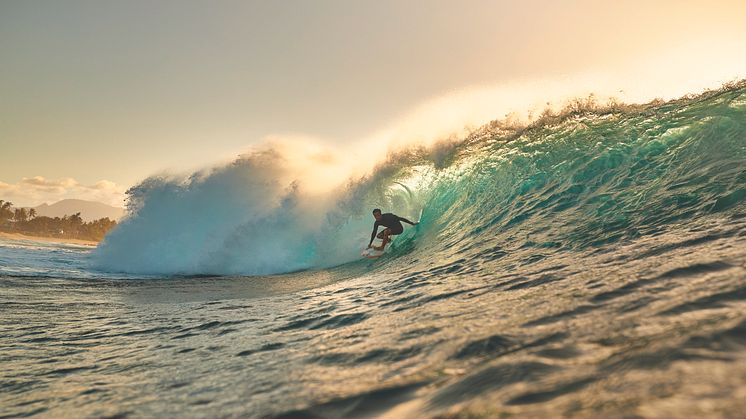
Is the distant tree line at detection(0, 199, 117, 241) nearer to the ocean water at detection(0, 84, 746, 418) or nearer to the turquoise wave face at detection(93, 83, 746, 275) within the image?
the turquoise wave face at detection(93, 83, 746, 275)

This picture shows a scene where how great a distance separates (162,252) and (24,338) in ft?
38.2

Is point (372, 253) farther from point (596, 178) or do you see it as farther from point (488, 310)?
point (488, 310)

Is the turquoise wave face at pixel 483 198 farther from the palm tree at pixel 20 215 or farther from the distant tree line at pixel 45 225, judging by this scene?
the palm tree at pixel 20 215

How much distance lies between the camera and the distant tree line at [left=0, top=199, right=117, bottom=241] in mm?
102938

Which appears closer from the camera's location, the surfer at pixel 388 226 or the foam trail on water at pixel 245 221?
the surfer at pixel 388 226

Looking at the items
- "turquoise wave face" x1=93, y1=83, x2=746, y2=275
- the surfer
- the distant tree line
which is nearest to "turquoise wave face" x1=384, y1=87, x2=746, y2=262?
"turquoise wave face" x1=93, y1=83, x2=746, y2=275

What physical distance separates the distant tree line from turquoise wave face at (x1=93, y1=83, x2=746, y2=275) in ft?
337

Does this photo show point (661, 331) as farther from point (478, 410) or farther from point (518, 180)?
point (518, 180)

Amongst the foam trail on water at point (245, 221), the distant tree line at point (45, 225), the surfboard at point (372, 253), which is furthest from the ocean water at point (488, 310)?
the distant tree line at point (45, 225)

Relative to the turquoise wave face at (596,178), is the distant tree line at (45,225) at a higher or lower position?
higher

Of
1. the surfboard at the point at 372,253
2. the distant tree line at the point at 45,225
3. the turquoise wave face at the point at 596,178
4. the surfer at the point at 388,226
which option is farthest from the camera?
the distant tree line at the point at 45,225

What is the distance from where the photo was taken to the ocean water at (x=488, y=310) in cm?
195

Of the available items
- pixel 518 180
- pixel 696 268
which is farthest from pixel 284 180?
pixel 696 268

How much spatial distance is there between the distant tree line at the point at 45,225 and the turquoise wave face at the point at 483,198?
337 ft
